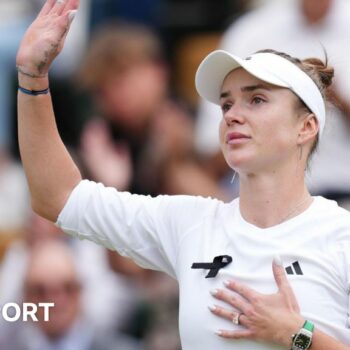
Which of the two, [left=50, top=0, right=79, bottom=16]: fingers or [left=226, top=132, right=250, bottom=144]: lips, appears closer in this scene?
[left=226, top=132, right=250, bottom=144]: lips

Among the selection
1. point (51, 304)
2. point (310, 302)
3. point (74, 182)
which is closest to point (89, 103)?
point (51, 304)

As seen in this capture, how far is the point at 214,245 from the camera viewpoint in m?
4.73

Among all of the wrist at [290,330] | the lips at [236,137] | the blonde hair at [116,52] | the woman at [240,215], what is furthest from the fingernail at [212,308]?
the blonde hair at [116,52]

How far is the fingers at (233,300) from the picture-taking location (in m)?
4.52

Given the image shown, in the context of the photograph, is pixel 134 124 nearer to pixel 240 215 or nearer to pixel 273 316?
pixel 240 215

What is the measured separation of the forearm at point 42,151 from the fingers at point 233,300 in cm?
70

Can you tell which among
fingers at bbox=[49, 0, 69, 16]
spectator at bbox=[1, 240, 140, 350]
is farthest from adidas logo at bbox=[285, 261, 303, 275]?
spectator at bbox=[1, 240, 140, 350]

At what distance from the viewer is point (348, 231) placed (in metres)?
4.61

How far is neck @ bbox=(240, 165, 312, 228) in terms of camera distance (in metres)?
4.74

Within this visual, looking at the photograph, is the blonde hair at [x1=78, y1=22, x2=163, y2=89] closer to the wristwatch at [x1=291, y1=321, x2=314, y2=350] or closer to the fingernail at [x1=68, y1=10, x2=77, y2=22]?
the fingernail at [x1=68, y1=10, x2=77, y2=22]

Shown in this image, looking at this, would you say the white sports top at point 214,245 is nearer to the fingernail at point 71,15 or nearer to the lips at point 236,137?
the lips at point 236,137

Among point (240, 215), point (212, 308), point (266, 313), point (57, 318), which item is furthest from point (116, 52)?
point (266, 313)

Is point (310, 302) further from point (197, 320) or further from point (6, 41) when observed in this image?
point (6, 41)

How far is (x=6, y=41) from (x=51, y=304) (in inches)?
107
